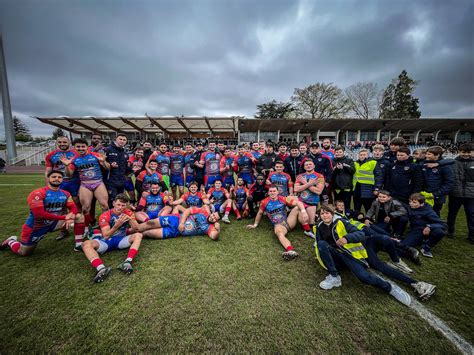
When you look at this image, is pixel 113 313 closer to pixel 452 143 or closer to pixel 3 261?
pixel 3 261

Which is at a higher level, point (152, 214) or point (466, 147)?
point (466, 147)

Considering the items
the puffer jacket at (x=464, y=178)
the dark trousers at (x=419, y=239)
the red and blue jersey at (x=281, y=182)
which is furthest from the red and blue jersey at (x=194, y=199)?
the puffer jacket at (x=464, y=178)

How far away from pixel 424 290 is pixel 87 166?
6.14m

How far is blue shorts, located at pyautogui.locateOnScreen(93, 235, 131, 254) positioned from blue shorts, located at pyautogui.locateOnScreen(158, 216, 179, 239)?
0.73 m

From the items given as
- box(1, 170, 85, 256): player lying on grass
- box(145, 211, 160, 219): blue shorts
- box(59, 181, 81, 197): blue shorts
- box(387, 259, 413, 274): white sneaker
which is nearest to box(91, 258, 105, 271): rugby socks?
box(1, 170, 85, 256): player lying on grass

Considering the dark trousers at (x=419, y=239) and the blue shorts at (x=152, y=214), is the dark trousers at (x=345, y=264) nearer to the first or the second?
the dark trousers at (x=419, y=239)

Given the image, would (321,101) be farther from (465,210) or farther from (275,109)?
(465,210)

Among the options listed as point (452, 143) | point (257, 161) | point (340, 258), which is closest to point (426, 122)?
point (452, 143)

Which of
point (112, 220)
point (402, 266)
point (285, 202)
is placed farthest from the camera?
point (285, 202)

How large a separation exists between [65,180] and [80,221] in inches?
47.7

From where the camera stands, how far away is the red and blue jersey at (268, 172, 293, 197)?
4.84 meters

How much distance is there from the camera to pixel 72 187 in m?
4.14

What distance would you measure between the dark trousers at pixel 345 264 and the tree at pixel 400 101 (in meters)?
44.7

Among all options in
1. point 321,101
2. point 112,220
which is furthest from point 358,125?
point 112,220
